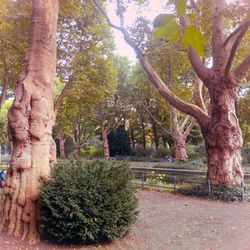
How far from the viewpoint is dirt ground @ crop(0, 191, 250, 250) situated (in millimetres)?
6312

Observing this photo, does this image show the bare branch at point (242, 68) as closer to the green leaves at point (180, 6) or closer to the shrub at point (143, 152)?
the green leaves at point (180, 6)

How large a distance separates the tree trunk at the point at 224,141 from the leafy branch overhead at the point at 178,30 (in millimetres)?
11338

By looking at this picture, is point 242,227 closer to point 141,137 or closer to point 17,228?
point 17,228

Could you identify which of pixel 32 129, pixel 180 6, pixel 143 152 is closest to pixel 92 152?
pixel 143 152

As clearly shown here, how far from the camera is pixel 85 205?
20.6 feet

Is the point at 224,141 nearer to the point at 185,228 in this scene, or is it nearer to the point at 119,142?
the point at 185,228

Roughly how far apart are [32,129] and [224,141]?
751 cm

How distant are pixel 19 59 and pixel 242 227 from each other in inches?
566

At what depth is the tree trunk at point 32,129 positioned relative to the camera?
6527mm

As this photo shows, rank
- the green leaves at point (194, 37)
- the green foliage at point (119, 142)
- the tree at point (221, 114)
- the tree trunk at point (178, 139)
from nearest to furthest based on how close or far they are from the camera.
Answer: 1. the green leaves at point (194, 37)
2. the tree at point (221, 114)
3. the tree trunk at point (178, 139)
4. the green foliage at point (119, 142)

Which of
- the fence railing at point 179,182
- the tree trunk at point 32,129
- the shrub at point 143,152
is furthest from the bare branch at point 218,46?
the shrub at point 143,152

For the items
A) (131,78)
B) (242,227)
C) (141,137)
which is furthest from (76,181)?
(141,137)

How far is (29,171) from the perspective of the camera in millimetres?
6734

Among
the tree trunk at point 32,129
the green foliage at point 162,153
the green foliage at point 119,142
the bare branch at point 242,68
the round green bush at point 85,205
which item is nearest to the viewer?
the round green bush at point 85,205
